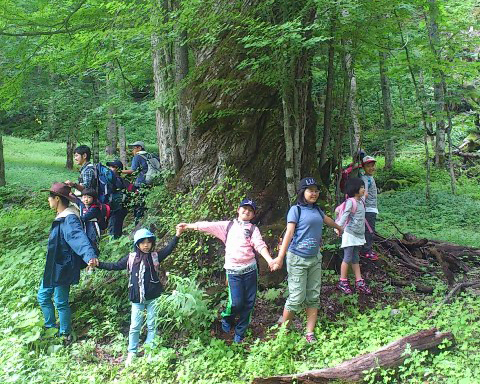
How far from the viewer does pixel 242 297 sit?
5066 millimetres

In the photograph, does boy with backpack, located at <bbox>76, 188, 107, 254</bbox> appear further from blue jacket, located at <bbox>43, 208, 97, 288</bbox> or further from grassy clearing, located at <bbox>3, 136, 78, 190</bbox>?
grassy clearing, located at <bbox>3, 136, 78, 190</bbox>

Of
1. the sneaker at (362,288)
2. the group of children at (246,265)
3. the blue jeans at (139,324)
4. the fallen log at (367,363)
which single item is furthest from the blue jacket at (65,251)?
the sneaker at (362,288)

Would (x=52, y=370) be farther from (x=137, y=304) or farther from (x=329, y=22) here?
(x=329, y=22)

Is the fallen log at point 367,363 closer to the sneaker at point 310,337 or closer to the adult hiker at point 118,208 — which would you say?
the sneaker at point 310,337

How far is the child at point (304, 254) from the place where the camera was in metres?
4.96

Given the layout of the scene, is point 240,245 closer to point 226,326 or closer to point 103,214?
point 226,326

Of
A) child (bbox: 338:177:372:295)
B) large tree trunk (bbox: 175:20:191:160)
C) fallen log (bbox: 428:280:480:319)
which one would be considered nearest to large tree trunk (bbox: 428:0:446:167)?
child (bbox: 338:177:372:295)

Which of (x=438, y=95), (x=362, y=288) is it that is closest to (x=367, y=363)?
(x=362, y=288)

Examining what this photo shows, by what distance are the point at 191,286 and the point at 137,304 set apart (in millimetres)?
719

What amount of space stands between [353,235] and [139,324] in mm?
3156

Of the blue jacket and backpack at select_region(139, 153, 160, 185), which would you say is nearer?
the blue jacket

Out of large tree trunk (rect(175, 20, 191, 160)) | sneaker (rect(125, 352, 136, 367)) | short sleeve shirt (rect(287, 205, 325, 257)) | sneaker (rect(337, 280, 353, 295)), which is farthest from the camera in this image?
large tree trunk (rect(175, 20, 191, 160))

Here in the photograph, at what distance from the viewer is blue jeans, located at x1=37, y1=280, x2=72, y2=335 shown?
213 inches

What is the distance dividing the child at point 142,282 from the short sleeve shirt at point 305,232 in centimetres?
141
